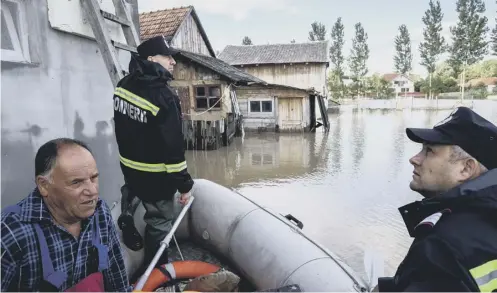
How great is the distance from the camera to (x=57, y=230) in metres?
1.54

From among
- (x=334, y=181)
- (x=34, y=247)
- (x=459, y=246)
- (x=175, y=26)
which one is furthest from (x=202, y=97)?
(x=459, y=246)

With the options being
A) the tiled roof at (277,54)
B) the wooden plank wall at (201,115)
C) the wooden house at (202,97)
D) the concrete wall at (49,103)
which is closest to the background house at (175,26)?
the wooden house at (202,97)

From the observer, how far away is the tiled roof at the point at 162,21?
1609 cm

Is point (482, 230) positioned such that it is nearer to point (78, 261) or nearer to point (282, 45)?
point (78, 261)

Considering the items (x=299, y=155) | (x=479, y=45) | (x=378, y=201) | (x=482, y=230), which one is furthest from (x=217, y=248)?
(x=479, y=45)

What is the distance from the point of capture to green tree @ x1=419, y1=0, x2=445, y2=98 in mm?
49938

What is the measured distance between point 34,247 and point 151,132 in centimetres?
131

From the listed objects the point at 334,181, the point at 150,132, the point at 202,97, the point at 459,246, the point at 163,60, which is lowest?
the point at 334,181

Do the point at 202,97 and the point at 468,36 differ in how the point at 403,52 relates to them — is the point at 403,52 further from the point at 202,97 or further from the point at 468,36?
the point at 202,97

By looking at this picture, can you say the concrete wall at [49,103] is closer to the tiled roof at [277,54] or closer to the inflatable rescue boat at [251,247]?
the inflatable rescue boat at [251,247]

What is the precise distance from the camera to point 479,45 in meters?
47.3

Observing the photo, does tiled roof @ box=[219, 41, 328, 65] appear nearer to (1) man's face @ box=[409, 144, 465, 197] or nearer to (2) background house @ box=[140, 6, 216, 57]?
(2) background house @ box=[140, 6, 216, 57]

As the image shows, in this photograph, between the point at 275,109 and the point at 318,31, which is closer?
the point at 275,109

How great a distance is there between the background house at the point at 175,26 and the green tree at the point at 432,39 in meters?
41.9
